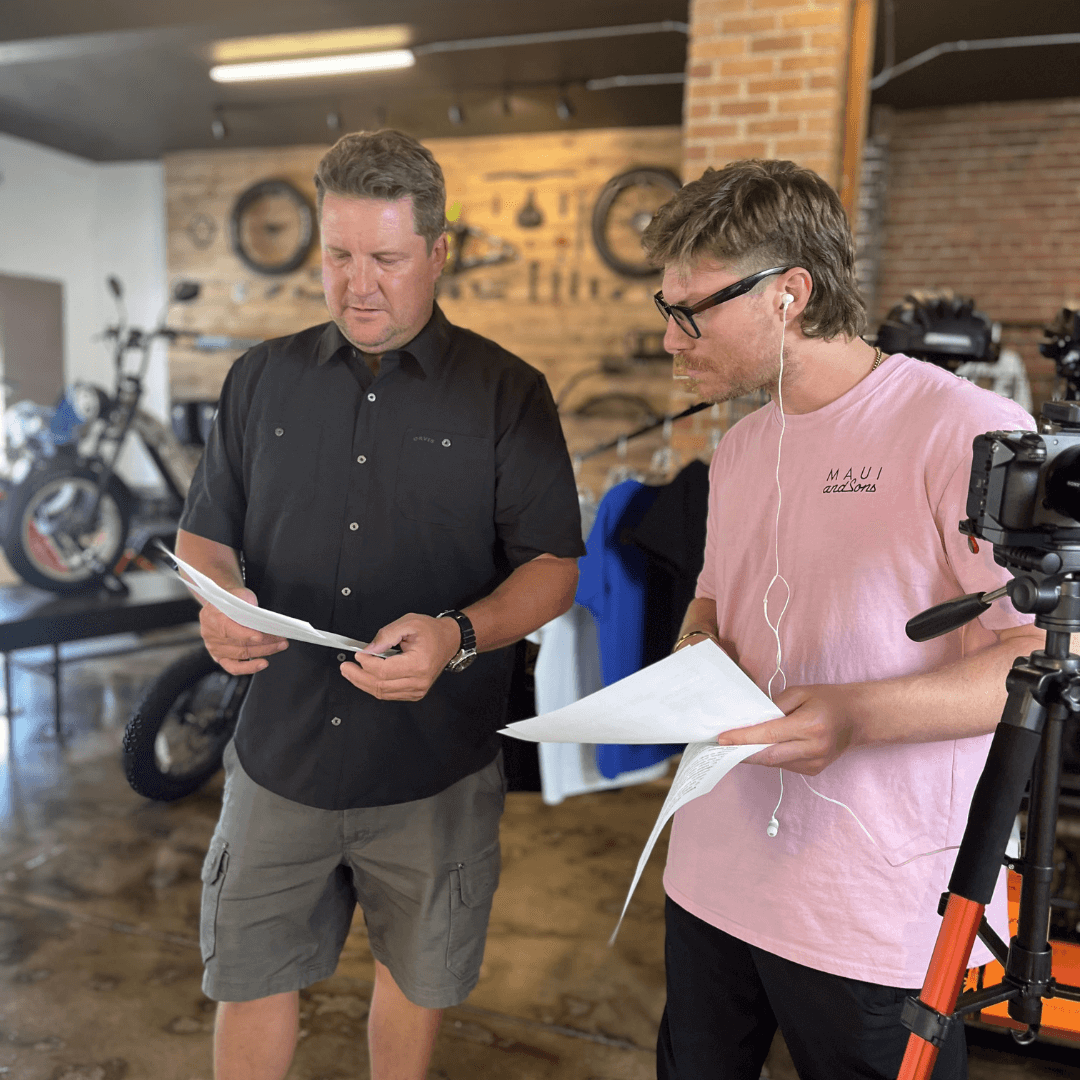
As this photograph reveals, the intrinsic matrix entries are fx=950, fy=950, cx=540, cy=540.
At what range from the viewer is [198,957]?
7.42 feet

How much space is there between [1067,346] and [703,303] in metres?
1.15

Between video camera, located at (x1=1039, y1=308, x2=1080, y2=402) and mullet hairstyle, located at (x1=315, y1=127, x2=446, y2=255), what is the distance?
4.04ft

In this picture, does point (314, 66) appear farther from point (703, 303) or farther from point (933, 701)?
point (933, 701)

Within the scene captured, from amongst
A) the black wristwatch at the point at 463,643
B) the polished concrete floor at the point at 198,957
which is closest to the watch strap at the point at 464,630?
the black wristwatch at the point at 463,643

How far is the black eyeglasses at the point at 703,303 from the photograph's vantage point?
1.01m

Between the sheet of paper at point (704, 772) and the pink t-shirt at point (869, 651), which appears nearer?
the sheet of paper at point (704, 772)

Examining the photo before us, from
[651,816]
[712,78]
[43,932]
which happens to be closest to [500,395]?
[43,932]

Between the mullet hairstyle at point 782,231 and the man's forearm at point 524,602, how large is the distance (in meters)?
0.53

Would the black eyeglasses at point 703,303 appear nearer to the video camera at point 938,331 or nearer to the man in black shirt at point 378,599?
the man in black shirt at point 378,599

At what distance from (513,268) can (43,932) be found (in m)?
5.40

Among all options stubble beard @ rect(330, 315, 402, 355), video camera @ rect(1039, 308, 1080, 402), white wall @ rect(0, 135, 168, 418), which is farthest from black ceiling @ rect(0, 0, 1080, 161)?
stubble beard @ rect(330, 315, 402, 355)

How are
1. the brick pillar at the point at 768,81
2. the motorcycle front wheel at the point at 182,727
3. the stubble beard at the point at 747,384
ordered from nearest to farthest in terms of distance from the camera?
the stubble beard at the point at 747,384, the motorcycle front wheel at the point at 182,727, the brick pillar at the point at 768,81

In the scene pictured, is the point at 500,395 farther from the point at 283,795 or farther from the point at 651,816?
the point at 651,816

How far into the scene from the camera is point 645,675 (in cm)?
85
